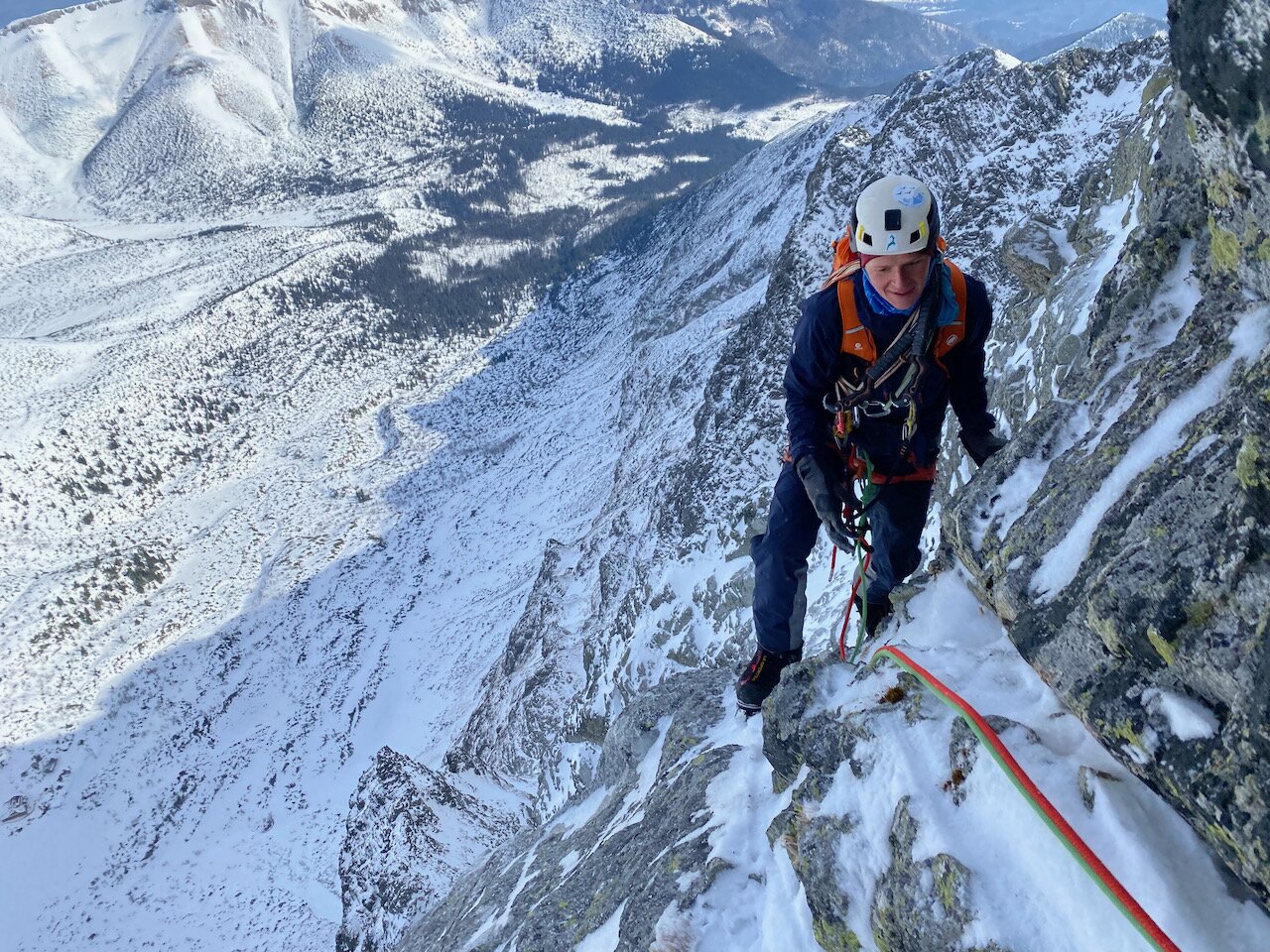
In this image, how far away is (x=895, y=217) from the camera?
4.91 metres

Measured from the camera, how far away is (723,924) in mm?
5695

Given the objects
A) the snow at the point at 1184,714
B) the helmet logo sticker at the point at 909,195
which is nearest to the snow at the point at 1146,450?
the snow at the point at 1184,714

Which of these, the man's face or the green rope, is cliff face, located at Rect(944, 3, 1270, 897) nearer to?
the green rope

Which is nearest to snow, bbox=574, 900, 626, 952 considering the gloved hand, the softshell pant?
the softshell pant

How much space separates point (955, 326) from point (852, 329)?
75 cm

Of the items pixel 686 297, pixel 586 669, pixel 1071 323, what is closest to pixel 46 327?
pixel 686 297

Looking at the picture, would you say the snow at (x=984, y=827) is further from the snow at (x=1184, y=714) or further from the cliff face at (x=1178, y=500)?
the cliff face at (x=1178, y=500)

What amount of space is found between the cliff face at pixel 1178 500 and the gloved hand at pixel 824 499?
0.82m

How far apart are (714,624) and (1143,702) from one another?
19.6 meters

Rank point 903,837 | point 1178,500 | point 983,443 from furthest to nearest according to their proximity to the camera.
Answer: point 983,443 → point 903,837 → point 1178,500

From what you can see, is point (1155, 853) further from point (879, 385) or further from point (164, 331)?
point (164, 331)

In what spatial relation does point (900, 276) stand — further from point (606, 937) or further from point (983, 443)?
point (606, 937)

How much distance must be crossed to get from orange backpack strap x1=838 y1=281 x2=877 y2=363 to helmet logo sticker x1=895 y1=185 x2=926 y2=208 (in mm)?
641

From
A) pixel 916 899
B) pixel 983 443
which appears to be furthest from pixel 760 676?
pixel 916 899
